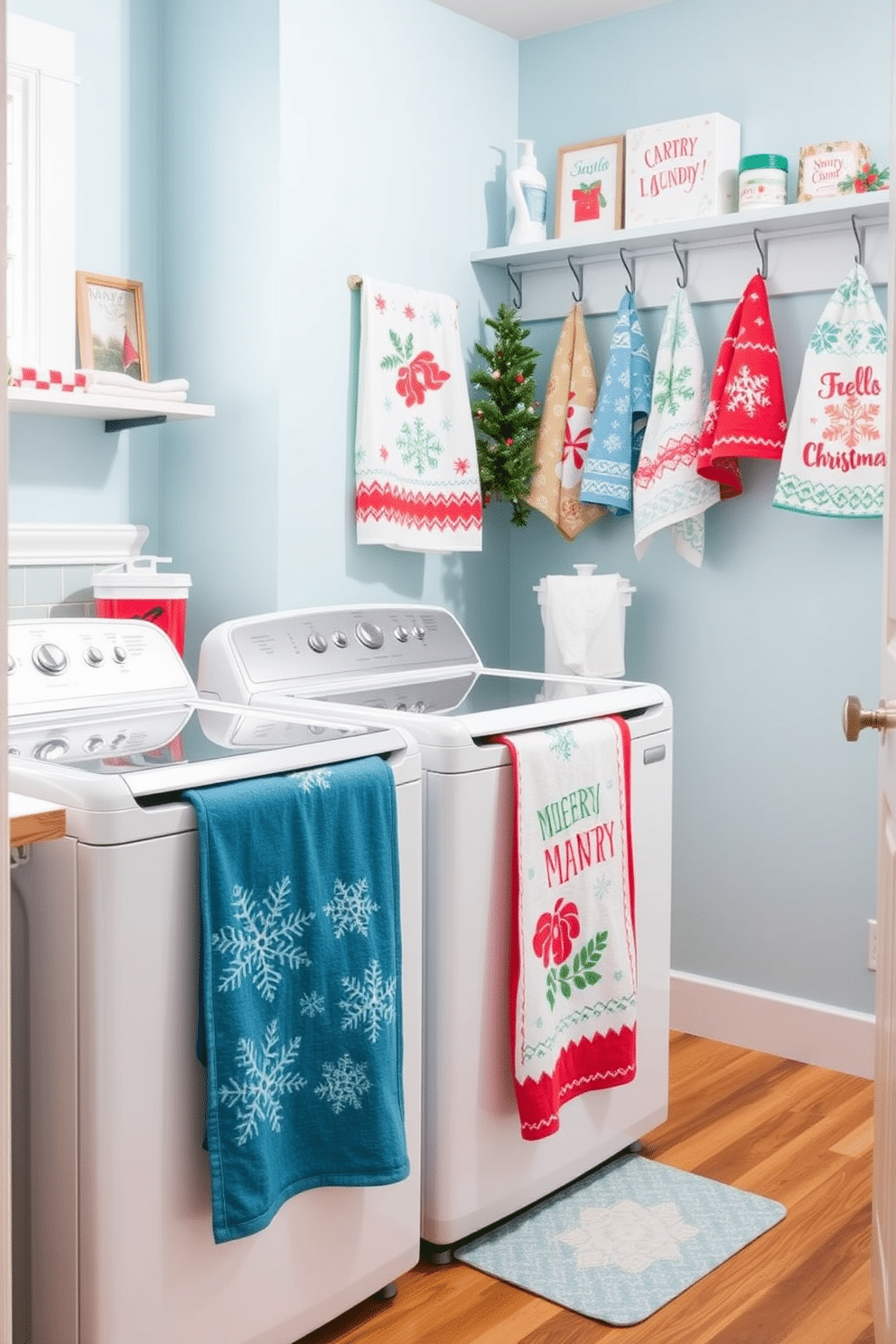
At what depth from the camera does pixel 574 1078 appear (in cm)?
233

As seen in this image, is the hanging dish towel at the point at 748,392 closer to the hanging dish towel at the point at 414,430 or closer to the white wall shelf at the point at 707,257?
the white wall shelf at the point at 707,257

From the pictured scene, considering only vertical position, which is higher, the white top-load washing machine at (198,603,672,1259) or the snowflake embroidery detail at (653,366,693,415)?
the snowflake embroidery detail at (653,366,693,415)

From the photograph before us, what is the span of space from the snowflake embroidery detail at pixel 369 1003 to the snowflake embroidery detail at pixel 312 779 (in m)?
0.27

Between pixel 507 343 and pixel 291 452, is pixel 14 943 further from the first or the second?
pixel 507 343

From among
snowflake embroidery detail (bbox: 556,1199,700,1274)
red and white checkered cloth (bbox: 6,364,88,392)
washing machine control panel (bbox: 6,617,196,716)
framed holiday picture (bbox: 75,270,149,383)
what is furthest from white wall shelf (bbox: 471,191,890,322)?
snowflake embroidery detail (bbox: 556,1199,700,1274)

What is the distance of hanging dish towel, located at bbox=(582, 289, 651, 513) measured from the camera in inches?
120

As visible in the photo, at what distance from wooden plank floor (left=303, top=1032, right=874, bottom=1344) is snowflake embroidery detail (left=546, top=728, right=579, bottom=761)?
0.84 m

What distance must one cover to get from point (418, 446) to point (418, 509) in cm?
14

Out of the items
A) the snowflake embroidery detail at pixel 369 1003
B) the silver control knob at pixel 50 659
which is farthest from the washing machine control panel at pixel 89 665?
the snowflake embroidery detail at pixel 369 1003

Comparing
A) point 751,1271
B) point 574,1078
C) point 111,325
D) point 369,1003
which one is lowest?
point 751,1271

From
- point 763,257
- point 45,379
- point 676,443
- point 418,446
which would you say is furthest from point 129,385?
point 763,257

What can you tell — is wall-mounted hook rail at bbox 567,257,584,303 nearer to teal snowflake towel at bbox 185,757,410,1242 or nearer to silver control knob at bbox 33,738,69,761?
teal snowflake towel at bbox 185,757,410,1242

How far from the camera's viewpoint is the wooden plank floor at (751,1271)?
1986 mm

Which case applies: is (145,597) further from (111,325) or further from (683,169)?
(683,169)
